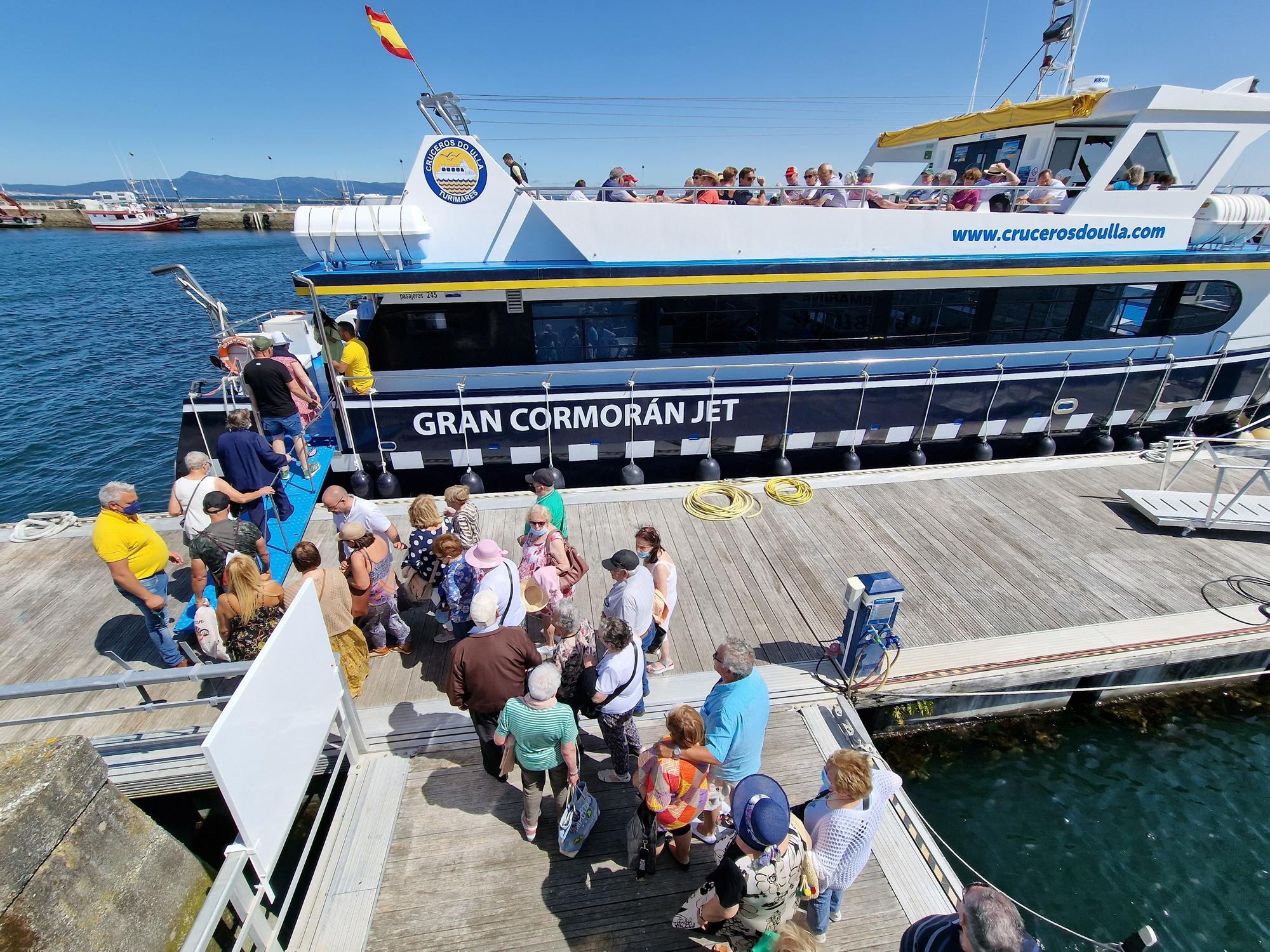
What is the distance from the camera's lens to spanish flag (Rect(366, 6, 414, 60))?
6465mm

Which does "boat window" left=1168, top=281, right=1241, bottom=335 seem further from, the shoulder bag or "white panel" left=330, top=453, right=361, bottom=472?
"white panel" left=330, top=453, right=361, bottom=472

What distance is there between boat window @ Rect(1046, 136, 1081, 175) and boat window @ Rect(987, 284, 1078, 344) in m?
2.05

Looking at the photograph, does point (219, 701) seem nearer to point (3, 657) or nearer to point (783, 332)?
point (3, 657)

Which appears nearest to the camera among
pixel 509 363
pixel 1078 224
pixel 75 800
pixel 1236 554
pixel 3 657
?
pixel 75 800

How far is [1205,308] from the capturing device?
9.58m

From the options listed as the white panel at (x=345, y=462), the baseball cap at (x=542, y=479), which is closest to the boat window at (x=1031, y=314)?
the baseball cap at (x=542, y=479)

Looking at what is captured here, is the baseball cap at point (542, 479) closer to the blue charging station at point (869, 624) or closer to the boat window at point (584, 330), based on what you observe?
the blue charging station at point (869, 624)

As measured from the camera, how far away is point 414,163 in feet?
22.9

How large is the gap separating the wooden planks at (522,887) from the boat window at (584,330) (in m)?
5.38

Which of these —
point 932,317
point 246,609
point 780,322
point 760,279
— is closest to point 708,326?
point 760,279

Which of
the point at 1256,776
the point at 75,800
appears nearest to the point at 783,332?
the point at 1256,776

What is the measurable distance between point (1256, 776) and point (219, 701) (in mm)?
7992

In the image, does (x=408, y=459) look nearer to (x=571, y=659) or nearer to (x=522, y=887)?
(x=571, y=659)

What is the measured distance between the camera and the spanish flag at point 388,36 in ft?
21.2
